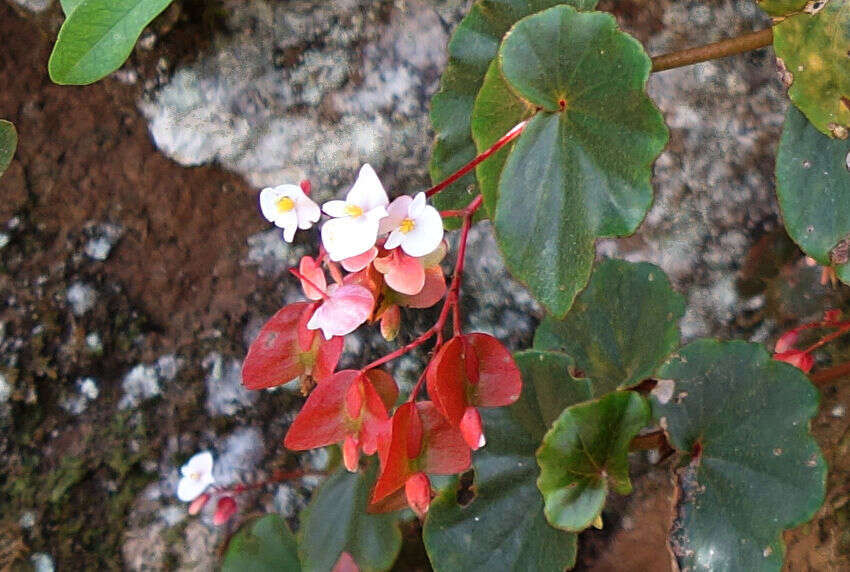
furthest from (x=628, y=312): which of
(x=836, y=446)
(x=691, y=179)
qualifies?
(x=836, y=446)

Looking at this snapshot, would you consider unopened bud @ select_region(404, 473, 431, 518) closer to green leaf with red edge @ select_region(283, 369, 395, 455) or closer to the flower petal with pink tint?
green leaf with red edge @ select_region(283, 369, 395, 455)

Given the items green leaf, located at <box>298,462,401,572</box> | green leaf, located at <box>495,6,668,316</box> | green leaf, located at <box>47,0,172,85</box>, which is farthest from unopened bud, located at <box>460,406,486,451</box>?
green leaf, located at <box>47,0,172,85</box>

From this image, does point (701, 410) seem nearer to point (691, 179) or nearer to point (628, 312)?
point (628, 312)

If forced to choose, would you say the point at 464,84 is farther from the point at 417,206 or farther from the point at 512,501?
the point at 512,501

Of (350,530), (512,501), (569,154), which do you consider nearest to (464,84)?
(569,154)

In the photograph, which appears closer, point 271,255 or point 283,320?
point 283,320

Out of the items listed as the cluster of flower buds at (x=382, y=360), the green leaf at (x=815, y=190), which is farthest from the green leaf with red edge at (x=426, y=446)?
the green leaf at (x=815, y=190)
